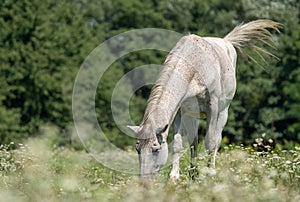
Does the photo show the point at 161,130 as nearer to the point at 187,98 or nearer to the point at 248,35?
the point at 187,98

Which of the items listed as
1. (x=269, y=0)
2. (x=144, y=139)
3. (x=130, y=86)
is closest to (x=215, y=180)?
(x=144, y=139)

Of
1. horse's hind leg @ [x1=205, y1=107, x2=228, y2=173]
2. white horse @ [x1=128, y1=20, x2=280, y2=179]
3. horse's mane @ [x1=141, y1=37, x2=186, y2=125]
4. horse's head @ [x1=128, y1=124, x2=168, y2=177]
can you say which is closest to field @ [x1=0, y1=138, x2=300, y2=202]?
horse's head @ [x1=128, y1=124, x2=168, y2=177]

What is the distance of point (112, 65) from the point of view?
3609cm

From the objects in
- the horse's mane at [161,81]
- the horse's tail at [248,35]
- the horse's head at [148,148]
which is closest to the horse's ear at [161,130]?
the horse's head at [148,148]

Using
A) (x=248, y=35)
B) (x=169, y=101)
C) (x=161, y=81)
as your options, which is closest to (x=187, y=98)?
(x=161, y=81)

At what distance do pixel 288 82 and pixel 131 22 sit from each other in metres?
11.4

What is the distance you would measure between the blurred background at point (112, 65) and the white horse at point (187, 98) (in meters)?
15.1

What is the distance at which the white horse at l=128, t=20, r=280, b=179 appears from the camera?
7.26 m

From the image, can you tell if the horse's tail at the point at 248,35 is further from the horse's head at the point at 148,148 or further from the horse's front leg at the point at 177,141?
the horse's head at the point at 148,148

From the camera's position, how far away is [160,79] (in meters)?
7.93

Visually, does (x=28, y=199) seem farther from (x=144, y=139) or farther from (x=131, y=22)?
(x=131, y=22)

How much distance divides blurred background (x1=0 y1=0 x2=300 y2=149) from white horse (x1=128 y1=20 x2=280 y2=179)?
15.1 metres

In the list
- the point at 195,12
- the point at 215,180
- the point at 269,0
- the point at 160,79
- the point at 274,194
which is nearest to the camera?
the point at 274,194

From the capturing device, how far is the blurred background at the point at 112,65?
30.3 metres
